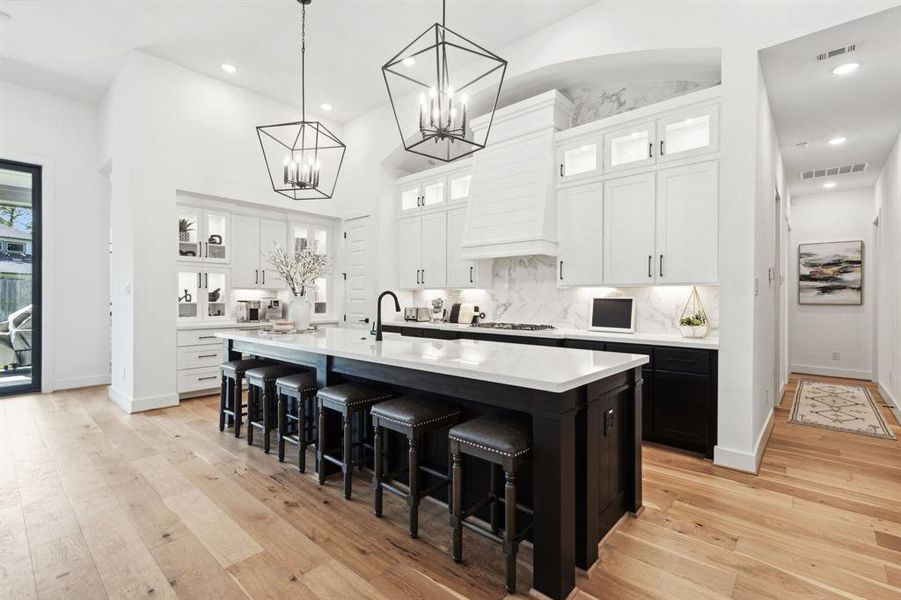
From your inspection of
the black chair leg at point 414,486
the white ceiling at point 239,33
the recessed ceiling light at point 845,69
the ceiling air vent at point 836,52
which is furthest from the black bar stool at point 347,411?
the recessed ceiling light at point 845,69

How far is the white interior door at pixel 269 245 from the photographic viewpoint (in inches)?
237

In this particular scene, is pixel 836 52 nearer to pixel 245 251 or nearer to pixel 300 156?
pixel 300 156

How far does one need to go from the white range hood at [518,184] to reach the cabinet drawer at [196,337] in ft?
10.9

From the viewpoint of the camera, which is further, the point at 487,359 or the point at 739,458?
the point at 739,458

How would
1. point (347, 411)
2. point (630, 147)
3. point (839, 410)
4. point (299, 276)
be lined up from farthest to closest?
1. point (839, 410)
2. point (630, 147)
3. point (299, 276)
4. point (347, 411)

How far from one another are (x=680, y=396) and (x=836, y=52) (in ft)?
8.98

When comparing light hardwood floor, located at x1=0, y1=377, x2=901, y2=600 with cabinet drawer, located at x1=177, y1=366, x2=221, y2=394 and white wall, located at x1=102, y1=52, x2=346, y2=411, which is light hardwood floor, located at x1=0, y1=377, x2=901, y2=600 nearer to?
white wall, located at x1=102, y1=52, x2=346, y2=411

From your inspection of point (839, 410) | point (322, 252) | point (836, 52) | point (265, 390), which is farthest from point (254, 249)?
point (839, 410)

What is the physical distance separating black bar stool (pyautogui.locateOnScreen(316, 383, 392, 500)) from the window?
397cm

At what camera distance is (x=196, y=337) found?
17.3 ft

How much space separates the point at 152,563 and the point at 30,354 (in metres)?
5.41

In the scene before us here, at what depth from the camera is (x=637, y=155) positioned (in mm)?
4227

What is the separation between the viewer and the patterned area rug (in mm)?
4211

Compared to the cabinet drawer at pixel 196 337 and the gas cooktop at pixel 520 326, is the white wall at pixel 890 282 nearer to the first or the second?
the gas cooktop at pixel 520 326
